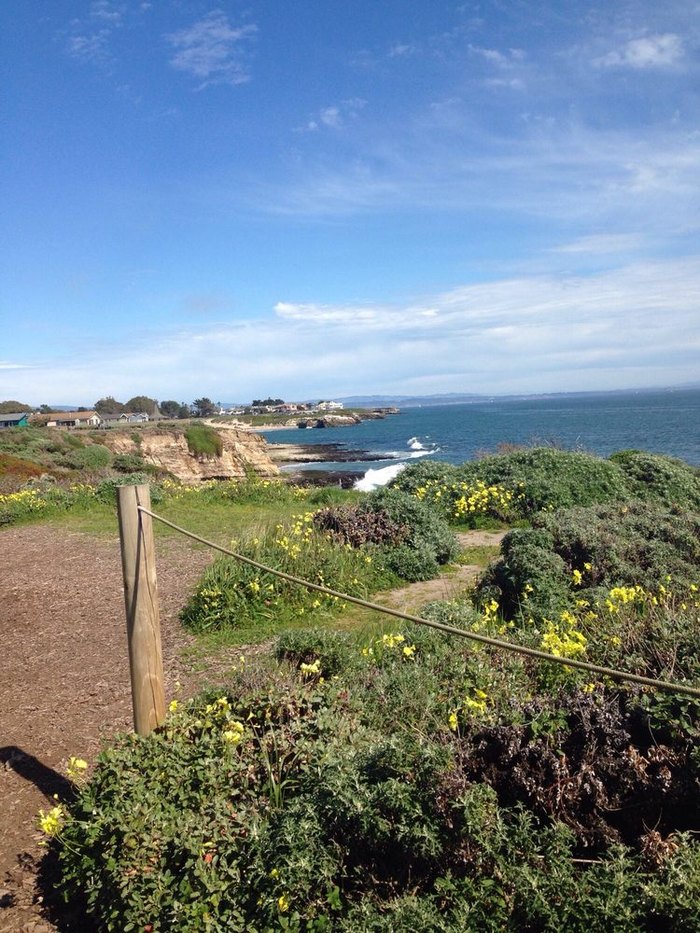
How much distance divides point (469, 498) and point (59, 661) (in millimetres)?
7704

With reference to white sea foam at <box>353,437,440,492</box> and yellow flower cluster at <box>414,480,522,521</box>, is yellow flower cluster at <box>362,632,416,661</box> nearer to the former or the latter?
white sea foam at <box>353,437,440,492</box>

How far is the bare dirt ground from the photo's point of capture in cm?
402

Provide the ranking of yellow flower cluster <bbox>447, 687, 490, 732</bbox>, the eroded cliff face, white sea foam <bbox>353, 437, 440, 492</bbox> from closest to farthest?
yellow flower cluster <bbox>447, 687, 490, 732</bbox>
white sea foam <bbox>353, 437, 440, 492</bbox>
the eroded cliff face

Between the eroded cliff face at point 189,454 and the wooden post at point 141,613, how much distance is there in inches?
1364

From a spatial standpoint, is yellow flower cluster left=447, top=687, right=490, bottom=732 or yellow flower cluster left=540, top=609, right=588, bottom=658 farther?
yellow flower cluster left=540, top=609, right=588, bottom=658

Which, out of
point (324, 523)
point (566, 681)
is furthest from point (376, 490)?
point (566, 681)

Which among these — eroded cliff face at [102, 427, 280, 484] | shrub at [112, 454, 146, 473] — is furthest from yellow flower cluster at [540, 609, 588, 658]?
eroded cliff face at [102, 427, 280, 484]

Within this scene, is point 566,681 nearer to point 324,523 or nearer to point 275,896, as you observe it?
point 275,896

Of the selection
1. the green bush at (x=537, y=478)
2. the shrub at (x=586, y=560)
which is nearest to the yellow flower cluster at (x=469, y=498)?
the green bush at (x=537, y=478)

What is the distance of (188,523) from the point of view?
40.5ft

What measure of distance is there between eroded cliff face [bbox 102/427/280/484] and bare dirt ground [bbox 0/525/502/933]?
28.9 meters

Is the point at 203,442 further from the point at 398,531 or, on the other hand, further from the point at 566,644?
the point at 566,644

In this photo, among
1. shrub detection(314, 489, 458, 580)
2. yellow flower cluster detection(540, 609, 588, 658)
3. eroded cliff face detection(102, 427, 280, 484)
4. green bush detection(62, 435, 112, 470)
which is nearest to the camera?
yellow flower cluster detection(540, 609, 588, 658)

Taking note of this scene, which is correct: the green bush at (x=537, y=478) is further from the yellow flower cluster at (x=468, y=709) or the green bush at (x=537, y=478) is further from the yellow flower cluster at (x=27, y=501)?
the yellow flower cluster at (x=468, y=709)
